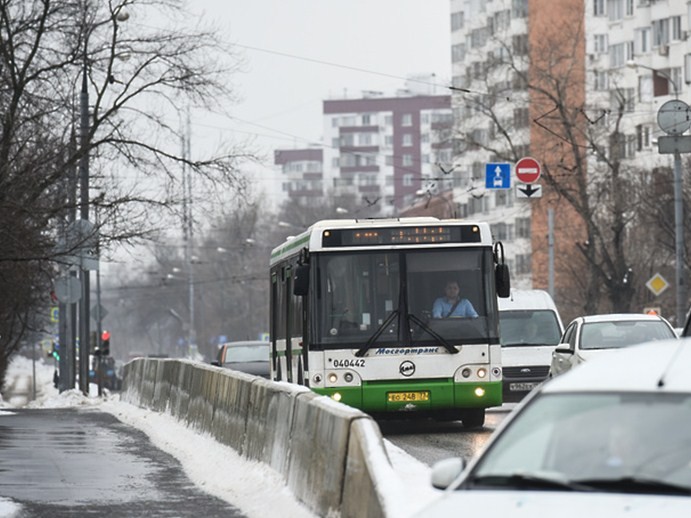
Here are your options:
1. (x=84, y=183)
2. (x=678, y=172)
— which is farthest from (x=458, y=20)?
(x=84, y=183)

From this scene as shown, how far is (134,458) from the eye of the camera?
66.7ft

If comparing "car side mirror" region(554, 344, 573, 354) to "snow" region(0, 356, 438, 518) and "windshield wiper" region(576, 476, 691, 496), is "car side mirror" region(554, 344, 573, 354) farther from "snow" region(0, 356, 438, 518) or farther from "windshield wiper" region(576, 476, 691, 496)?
"windshield wiper" region(576, 476, 691, 496)

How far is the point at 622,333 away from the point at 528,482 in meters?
19.2

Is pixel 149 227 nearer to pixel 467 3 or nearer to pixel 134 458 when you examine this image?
pixel 134 458

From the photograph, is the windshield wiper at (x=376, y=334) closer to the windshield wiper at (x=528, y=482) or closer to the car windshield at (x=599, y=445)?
the car windshield at (x=599, y=445)

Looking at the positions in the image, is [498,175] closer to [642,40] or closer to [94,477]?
[94,477]

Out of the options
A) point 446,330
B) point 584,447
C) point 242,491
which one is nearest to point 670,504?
point 584,447

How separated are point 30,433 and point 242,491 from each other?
985 cm

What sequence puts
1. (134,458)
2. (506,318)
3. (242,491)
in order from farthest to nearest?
(506,318) < (134,458) < (242,491)

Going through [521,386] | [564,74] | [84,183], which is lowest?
[521,386]

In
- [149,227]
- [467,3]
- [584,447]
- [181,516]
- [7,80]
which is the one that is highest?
[467,3]

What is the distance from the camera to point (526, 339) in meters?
30.8

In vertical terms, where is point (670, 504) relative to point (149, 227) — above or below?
below

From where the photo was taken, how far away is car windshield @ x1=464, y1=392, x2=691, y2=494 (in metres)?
7.16
